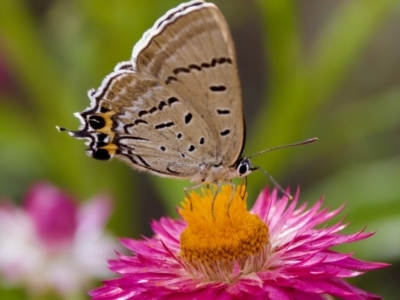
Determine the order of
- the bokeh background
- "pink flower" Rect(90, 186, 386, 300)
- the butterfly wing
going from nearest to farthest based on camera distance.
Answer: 1. "pink flower" Rect(90, 186, 386, 300)
2. the butterfly wing
3. the bokeh background

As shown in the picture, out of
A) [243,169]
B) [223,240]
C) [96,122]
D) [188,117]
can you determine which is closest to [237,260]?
[223,240]

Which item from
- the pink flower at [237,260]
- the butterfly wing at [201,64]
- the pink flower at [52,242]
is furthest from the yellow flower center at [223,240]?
the pink flower at [52,242]

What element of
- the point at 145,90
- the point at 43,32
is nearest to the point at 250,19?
the point at 43,32

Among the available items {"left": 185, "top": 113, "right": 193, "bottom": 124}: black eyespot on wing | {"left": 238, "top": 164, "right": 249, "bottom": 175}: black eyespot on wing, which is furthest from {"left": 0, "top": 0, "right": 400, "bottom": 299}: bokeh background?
{"left": 185, "top": 113, "right": 193, "bottom": 124}: black eyespot on wing

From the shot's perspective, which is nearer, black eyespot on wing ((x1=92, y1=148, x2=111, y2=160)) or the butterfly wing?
the butterfly wing

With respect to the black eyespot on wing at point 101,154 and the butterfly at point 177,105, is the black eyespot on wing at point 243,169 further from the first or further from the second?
the black eyespot on wing at point 101,154

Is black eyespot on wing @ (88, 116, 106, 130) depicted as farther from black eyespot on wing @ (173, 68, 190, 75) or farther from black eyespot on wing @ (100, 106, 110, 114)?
black eyespot on wing @ (173, 68, 190, 75)

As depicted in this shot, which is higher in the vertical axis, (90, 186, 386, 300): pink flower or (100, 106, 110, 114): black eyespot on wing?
(100, 106, 110, 114): black eyespot on wing
